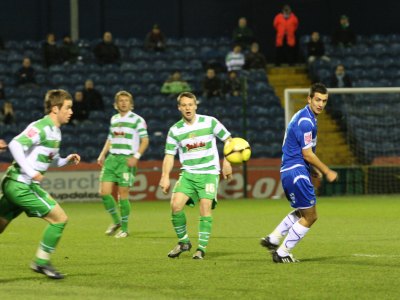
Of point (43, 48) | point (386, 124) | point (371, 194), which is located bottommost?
point (371, 194)

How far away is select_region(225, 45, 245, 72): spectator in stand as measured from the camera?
92.9 ft

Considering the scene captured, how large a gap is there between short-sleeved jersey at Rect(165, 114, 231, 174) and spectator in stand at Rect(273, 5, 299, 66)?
17.7 metres

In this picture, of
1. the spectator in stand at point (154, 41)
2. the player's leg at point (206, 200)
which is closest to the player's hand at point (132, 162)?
the player's leg at point (206, 200)

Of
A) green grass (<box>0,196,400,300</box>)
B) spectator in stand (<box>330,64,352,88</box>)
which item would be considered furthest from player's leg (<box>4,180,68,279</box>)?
spectator in stand (<box>330,64,352,88</box>)

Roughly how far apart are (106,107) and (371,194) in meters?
7.55

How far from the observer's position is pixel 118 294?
8625mm

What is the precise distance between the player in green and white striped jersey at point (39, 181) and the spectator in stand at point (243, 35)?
65.6 ft

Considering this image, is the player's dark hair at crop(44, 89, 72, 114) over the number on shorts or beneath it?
over

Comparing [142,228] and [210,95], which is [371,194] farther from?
[142,228]

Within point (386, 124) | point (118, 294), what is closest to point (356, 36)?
point (386, 124)

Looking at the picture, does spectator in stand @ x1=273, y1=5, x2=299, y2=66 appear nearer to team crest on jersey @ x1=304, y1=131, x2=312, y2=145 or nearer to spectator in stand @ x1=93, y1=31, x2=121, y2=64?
spectator in stand @ x1=93, y1=31, x2=121, y2=64

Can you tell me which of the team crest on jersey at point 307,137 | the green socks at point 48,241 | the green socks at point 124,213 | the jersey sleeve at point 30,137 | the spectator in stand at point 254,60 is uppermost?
the spectator in stand at point 254,60

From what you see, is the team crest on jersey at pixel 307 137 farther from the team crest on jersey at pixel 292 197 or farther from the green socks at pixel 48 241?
the green socks at pixel 48 241

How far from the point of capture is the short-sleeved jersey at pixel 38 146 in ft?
31.2
